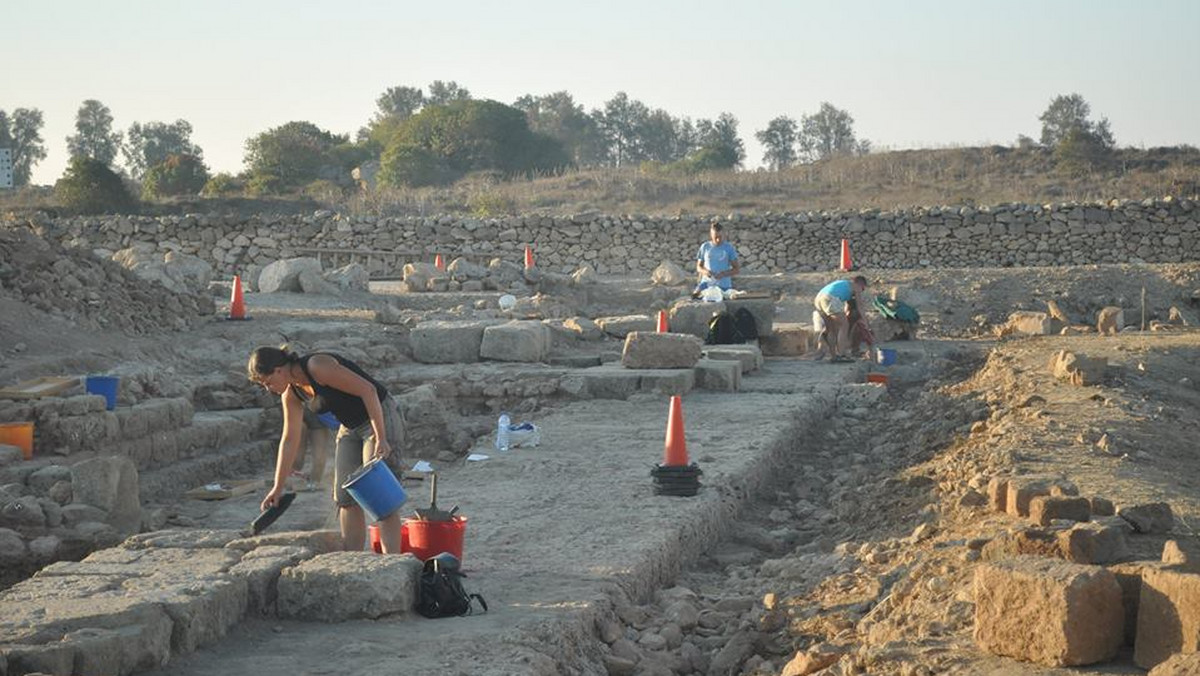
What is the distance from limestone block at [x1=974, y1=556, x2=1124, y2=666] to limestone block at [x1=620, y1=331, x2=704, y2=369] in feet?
28.7

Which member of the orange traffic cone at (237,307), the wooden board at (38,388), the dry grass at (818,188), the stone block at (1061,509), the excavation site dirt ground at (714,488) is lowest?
the excavation site dirt ground at (714,488)

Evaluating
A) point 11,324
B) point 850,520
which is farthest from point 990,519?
point 11,324

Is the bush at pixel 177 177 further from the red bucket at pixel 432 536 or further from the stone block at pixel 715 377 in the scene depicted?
the red bucket at pixel 432 536

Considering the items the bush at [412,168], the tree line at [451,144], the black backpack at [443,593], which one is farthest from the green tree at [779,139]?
the black backpack at [443,593]

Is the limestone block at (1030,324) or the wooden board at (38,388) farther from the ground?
the wooden board at (38,388)

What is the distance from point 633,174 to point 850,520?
1355 inches

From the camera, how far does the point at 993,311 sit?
73.9 feet

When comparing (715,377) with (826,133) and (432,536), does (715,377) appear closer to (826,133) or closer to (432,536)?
(432,536)

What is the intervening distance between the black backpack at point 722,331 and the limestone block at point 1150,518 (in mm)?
10588

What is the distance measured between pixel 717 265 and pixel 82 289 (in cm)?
849

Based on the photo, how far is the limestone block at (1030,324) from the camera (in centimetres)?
1997

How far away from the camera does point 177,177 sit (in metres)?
48.9

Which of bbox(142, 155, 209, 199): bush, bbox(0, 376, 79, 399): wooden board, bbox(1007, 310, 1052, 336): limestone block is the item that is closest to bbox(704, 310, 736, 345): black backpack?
bbox(1007, 310, 1052, 336): limestone block

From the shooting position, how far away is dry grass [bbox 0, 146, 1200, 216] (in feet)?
125
